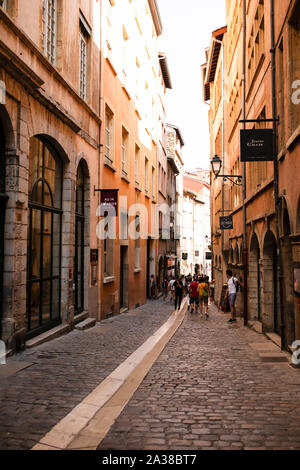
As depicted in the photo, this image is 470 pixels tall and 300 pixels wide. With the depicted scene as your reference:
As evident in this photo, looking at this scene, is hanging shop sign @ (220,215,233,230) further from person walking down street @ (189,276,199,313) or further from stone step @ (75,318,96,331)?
stone step @ (75,318,96,331)

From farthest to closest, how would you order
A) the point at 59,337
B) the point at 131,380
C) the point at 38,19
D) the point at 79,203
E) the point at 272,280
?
the point at 79,203 < the point at 272,280 < the point at 59,337 < the point at 38,19 < the point at 131,380

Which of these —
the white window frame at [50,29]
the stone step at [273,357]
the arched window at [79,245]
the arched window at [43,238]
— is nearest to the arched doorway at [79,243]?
the arched window at [79,245]

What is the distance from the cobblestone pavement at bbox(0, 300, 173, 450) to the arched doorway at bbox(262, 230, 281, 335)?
10.3 ft

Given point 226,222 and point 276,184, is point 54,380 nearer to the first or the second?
point 276,184

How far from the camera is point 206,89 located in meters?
37.9

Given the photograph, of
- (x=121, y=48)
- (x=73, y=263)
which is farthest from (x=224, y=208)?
(x=73, y=263)

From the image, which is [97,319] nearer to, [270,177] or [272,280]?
[272,280]

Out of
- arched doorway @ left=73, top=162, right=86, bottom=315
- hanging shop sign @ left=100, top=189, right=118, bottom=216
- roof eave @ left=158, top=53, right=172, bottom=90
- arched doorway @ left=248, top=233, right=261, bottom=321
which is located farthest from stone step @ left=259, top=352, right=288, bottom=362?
roof eave @ left=158, top=53, right=172, bottom=90

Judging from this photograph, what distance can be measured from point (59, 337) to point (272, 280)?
562 cm

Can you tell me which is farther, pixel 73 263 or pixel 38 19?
pixel 73 263

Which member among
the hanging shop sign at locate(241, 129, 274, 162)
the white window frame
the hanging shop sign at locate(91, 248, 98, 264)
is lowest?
the hanging shop sign at locate(91, 248, 98, 264)

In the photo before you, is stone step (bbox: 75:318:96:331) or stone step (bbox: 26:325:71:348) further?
stone step (bbox: 75:318:96:331)

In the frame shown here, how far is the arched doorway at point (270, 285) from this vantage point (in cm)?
1226

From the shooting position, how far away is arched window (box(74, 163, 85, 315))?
42.8 ft
